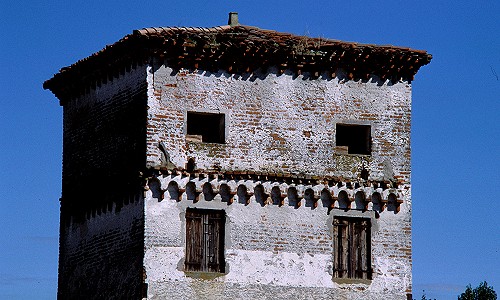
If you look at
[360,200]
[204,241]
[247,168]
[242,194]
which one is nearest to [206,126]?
[247,168]

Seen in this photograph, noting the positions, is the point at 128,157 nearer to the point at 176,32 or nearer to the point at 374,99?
the point at 176,32

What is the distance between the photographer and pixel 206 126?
112 ft

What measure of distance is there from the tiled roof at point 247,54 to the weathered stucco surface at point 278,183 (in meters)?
0.32

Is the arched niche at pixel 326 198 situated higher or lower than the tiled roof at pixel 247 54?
lower

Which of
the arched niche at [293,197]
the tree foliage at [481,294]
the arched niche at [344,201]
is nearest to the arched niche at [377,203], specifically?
the arched niche at [344,201]

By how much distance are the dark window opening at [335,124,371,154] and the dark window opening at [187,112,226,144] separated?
3.35 meters

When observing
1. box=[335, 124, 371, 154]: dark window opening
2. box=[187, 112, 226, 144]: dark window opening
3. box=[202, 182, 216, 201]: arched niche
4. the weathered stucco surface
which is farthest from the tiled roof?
box=[202, 182, 216, 201]: arched niche

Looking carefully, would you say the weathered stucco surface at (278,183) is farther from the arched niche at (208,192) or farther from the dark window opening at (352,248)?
the dark window opening at (352,248)

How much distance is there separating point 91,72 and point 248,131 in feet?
16.9

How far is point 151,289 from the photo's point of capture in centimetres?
3206

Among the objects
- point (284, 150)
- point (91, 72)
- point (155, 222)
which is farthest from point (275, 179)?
point (91, 72)

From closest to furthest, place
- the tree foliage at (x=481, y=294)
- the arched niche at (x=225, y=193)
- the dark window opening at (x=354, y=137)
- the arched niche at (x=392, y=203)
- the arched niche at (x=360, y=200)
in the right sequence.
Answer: the arched niche at (x=225, y=193), the arched niche at (x=360, y=200), the arched niche at (x=392, y=203), the dark window opening at (x=354, y=137), the tree foliage at (x=481, y=294)

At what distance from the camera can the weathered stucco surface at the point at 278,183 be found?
32656 millimetres

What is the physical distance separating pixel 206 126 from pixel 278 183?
2.47 meters
